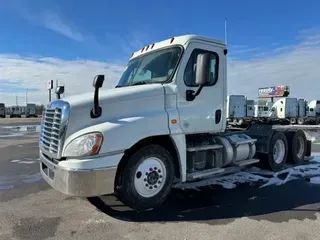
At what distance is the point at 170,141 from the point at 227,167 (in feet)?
6.78

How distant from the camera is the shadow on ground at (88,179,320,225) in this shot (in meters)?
4.46

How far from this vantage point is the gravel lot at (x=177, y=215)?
153 inches

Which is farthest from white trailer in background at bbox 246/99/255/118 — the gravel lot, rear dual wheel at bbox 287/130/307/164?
the gravel lot

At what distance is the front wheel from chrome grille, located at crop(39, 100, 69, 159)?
1026mm

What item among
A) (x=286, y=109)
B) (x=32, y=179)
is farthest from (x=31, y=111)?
(x=32, y=179)

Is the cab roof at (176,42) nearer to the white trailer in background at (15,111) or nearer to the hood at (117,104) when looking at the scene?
the hood at (117,104)

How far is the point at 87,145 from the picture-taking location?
4.13 m

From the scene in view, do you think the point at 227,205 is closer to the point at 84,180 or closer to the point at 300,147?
the point at 84,180

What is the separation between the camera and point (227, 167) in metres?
6.52

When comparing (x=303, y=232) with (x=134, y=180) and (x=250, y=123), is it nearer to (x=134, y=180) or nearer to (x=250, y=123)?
(x=134, y=180)

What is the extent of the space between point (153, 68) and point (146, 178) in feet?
6.58

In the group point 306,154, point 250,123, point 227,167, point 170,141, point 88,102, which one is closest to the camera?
point 88,102

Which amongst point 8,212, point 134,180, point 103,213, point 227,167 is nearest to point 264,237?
point 134,180

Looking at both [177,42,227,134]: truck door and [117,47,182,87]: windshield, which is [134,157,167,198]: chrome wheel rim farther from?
[117,47,182,87]: windshield
